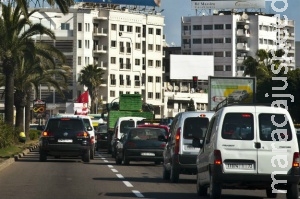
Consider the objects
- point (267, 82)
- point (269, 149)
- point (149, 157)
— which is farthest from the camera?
point (267, 82)

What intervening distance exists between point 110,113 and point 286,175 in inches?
1818

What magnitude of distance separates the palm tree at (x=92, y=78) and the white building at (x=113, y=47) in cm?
303

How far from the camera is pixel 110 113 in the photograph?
68812mm

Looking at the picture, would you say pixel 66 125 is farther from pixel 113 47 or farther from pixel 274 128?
pixel 113 47

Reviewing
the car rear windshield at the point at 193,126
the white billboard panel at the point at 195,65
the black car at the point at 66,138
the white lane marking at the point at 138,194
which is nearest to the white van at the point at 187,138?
the car rear windshield at the point at 193,126

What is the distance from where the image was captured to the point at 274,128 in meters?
23.0

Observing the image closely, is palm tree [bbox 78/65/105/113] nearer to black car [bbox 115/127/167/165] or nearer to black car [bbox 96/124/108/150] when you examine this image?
black car [bbox 96/124/108/150]

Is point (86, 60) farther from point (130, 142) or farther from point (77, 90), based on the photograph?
point (130, 142)

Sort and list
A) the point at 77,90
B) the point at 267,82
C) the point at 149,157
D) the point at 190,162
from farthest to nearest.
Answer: the point at 77,90 < the point at 267,82 < the point at 149,157 < the point at 190,162

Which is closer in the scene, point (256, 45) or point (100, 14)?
point (100, 14)

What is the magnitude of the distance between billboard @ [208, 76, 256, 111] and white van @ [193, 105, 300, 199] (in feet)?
116

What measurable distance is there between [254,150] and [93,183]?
812 centimetres

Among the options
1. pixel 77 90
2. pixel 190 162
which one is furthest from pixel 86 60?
pixel 190 162

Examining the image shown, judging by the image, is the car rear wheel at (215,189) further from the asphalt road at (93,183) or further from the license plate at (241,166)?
the asphalt road at (93,183)
